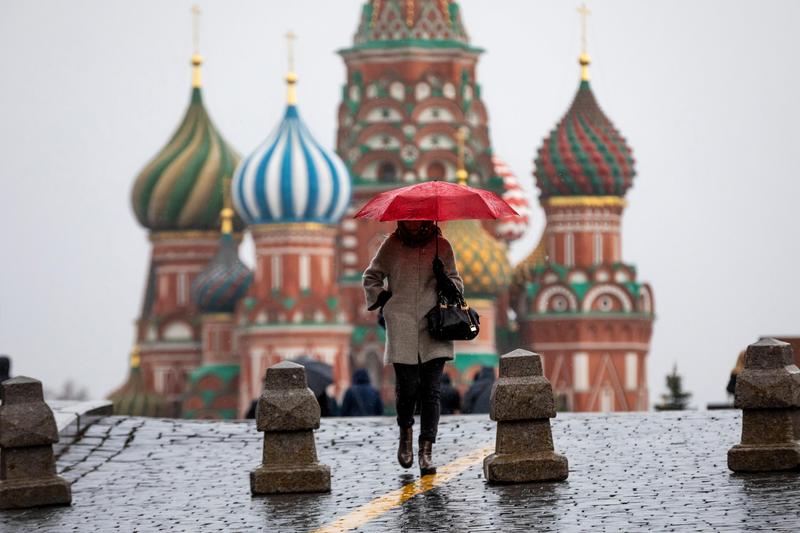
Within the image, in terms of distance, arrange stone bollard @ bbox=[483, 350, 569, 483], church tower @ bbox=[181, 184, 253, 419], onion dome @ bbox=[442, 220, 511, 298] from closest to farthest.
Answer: stone bollard @ bbox=[483, 350, 569, 483] → onion dome @ bbox=[442, 220, 511, 298] → church tower @ bbox=[181, 184, 253, 419]

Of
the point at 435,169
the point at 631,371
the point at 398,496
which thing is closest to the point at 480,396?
the point at 398,496

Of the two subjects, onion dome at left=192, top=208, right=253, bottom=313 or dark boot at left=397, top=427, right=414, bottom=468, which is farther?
onion dome at left=192, top=208, right=253, bottom=313

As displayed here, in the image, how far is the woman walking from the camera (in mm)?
16203

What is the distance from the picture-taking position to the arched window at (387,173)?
278ft

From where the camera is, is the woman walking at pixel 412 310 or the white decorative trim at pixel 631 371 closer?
the woman walking at pixel 412 310

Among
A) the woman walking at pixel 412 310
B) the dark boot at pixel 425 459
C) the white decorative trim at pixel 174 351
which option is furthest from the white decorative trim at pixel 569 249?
the woman walking at pixel 412 310

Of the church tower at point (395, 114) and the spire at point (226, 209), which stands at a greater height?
the church tower at point (395, 114)

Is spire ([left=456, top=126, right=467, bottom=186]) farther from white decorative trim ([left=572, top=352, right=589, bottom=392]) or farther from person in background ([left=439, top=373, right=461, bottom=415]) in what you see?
person in background ([left=439, top=373, right=461, bottom=415])

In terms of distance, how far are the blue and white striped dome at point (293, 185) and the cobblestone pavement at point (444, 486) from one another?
60.5 meters

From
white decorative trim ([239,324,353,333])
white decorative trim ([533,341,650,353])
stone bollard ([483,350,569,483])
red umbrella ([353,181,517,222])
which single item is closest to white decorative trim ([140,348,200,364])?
white decorative trim ([239,324,353,333])

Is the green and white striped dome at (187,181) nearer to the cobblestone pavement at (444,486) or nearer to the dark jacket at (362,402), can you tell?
the dark jacket at (362,402)

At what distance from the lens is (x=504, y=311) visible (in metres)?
86.0

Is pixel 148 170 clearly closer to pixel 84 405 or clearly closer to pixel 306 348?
pixel 306 348

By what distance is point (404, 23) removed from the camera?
85.0 meters
